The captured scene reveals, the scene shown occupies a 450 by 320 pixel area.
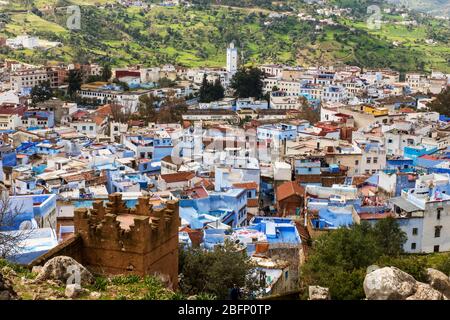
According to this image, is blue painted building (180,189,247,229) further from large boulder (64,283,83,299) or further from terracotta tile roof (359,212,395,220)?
large boulder (64,283,83,299)

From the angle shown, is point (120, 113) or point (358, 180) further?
point (120, 113)

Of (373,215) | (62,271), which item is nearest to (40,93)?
(373,215)

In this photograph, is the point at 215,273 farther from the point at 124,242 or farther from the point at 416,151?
the point at 416,151

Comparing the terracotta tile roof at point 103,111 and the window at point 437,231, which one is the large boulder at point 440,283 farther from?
the terracotta tile roof at point 103,111

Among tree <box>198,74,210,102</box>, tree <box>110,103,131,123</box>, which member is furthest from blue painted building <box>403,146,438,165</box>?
tree <box>198,74,210,102</box>
